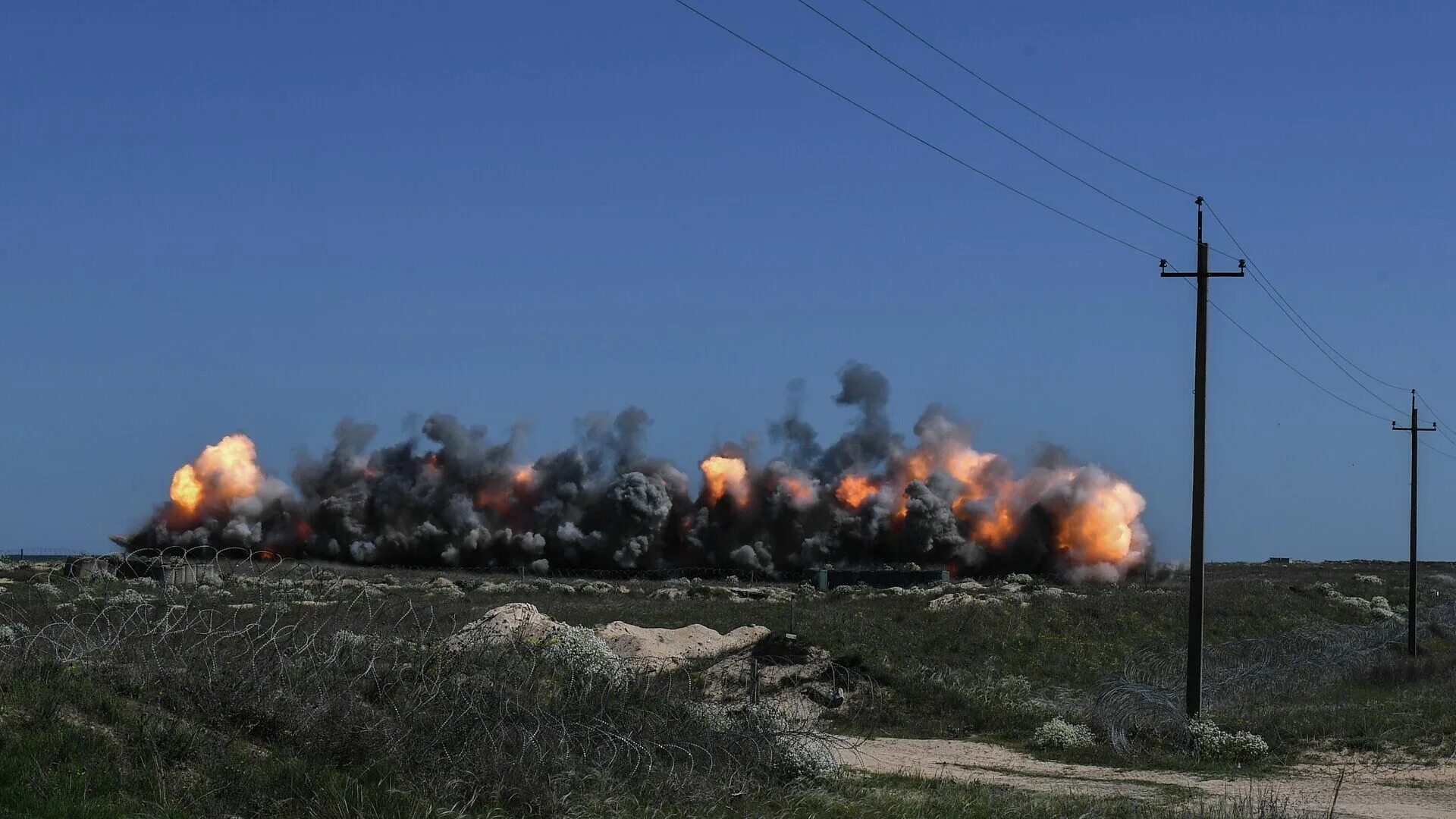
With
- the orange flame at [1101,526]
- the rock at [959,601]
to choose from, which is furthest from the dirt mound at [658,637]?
the orange flame at [1101,526]

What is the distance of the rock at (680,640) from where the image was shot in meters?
35.2

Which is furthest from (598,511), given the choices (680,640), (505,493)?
(680,640)

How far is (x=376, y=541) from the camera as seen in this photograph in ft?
322

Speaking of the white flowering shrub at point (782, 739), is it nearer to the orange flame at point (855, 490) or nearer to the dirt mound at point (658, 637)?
the dirt mound at point (658, 637)

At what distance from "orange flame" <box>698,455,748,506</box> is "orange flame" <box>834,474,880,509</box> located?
21.5 ft

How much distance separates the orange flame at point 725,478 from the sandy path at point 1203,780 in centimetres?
7268

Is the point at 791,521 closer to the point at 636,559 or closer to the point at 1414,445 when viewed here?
the point at 636,559

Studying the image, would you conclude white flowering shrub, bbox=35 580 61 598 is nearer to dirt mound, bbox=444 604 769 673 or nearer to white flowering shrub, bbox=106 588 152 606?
dirt mound, bbox=444 604 769 673

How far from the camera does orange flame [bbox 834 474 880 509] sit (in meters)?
97.1

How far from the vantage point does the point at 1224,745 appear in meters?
26.4

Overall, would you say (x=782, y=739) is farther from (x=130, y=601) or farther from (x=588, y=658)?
(x=130, y=601)

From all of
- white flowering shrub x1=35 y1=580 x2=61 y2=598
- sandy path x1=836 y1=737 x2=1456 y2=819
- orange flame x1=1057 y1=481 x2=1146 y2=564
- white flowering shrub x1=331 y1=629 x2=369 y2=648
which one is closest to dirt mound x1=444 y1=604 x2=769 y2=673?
sandy path x1=836 y1=737 x2=1456 y2=819

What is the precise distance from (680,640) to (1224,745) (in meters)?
15.3

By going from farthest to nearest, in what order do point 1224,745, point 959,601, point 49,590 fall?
1. point 959,601
2. point 49,590
3. point 1224,745
